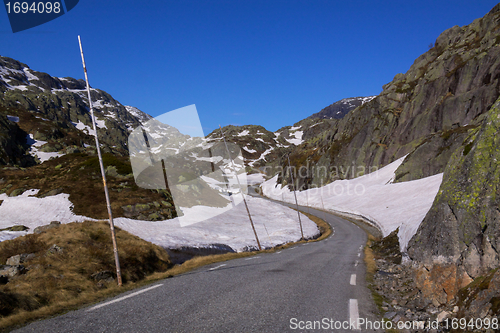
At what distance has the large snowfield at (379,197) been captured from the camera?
161ft

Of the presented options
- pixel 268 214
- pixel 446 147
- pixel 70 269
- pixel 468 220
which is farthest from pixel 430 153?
pixel 70 269

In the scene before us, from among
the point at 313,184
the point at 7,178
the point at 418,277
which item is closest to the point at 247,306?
the point at 418,277

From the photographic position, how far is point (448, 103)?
2992 inches

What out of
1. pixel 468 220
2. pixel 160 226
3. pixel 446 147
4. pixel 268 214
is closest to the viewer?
pixel 468 220

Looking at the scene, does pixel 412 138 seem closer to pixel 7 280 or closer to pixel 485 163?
pixel 485 163

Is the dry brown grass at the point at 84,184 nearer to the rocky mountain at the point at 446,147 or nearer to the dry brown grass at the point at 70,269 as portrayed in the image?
the dry brown grass at the point at 70,269

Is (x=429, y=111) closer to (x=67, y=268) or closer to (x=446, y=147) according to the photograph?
(x=446, y=147)

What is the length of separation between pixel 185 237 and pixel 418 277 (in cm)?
2599

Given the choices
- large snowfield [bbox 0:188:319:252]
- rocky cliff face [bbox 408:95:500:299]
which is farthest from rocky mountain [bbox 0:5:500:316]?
large snowfield [bbox 0:188:319:252]

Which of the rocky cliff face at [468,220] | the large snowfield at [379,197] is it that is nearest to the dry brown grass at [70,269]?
the rocky cliff face at [468,220]

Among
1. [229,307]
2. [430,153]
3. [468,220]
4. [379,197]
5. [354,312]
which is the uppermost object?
[430,153]

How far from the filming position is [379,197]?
70.5m

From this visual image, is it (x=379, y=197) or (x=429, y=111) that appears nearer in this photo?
(x=379, y=197)

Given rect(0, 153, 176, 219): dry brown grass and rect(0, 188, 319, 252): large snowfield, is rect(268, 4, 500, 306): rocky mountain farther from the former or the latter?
rect(0, 153, 176, 219): dry brown grass
